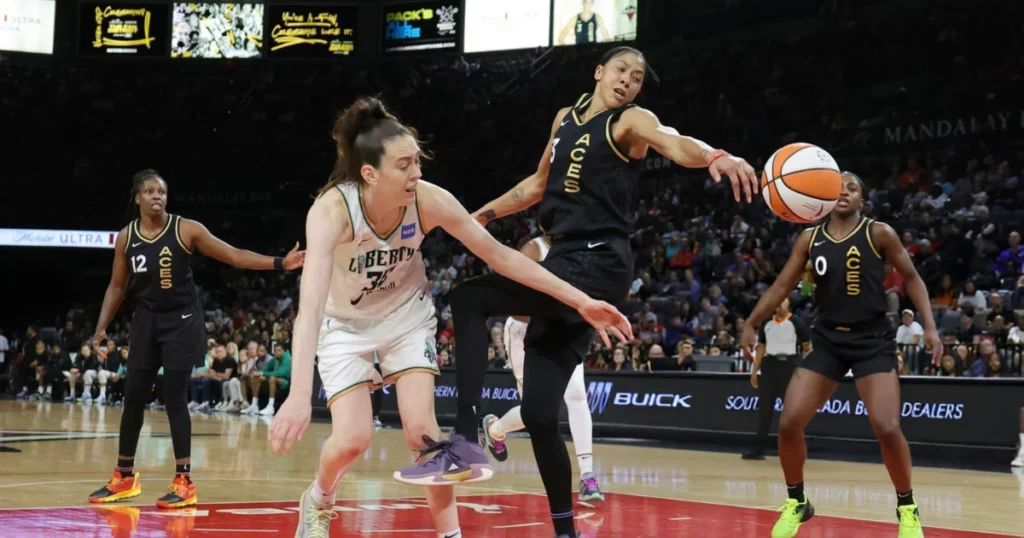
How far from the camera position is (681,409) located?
13.9m

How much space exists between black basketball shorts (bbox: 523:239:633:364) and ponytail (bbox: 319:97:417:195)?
2.84 ft

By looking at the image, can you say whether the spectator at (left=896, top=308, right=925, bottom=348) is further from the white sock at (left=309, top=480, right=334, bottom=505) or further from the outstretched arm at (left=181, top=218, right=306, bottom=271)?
the white sock at (left=309, top=480, right=334, bottom=505)

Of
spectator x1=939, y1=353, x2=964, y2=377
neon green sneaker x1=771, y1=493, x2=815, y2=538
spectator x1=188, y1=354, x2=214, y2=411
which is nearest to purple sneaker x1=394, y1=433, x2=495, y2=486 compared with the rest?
neon green sneaker x1=771, y1=493, x2=815, y2=538

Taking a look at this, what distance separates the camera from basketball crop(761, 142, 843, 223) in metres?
5.40

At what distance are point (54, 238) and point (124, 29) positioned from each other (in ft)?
19.8

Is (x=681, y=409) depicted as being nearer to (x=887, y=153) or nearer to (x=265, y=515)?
(x=265, y=515)

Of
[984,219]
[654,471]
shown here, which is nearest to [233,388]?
[654,471]

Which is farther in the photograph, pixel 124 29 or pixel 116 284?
pixel 124 29

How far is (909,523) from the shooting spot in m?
5.89

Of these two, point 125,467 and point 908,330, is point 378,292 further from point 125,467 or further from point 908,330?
point 908,330

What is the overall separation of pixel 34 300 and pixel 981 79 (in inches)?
1034

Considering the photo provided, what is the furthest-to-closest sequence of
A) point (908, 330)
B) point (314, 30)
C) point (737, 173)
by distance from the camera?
point (314, 30), point (908, 330), point (737, 173)

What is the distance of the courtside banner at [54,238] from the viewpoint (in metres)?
30.1

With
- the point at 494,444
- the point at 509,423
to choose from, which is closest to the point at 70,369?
the point at 494,444
